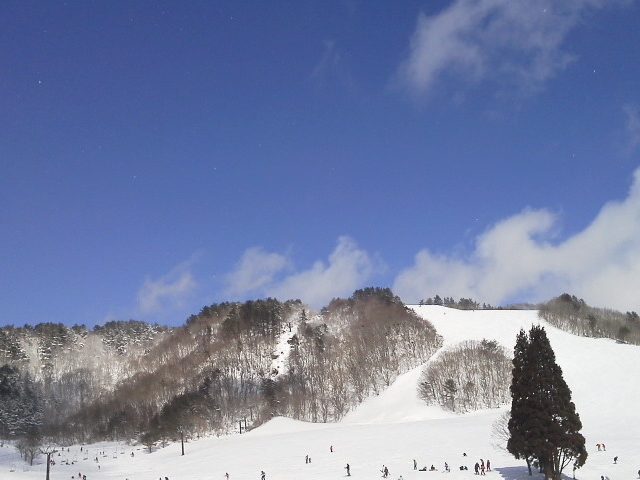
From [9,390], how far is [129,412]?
2970 centimetres

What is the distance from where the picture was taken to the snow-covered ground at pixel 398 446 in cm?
5409

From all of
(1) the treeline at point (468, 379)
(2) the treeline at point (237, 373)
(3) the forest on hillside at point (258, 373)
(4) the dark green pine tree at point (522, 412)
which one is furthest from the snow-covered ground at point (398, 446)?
(2) the treeline at point (237, 373)

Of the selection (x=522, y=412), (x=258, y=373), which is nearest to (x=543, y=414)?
(x=522, y=412)

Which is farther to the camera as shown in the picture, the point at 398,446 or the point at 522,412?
the point at 398,446

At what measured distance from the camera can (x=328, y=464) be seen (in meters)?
60.3

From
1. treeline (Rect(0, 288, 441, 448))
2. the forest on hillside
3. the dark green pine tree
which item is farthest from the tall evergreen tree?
treeline (Rect(0, 288, 441, 448))

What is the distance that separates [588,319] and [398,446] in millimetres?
102923

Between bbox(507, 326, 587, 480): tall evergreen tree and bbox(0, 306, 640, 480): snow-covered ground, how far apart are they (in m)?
3.85

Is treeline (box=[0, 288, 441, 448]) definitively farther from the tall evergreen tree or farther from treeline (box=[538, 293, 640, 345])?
the tall evergreen tree

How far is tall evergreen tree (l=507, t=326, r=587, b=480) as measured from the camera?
4153 centimetres

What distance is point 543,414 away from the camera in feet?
139

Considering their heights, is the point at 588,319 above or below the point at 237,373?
above

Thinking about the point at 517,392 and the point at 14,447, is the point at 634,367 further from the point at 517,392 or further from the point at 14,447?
the point at 14,447

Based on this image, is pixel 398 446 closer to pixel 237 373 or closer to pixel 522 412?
pixel 522 412
